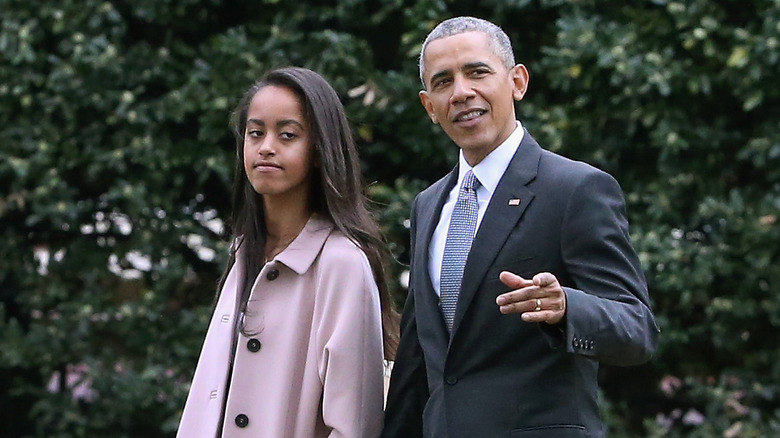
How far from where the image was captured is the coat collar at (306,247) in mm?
2818

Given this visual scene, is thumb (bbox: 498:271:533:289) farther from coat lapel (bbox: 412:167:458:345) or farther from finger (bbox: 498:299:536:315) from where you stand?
coat lapel (bbox: 412:167:458:345)

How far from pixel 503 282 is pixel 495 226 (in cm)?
32

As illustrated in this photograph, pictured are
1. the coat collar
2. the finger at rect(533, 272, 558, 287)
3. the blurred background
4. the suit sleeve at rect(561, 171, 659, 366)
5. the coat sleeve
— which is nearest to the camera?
the finger at rect(533, 272, 558, 287)

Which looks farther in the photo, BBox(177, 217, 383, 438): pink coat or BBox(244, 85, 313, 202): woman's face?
BBox(244, 85, 313, 202): woman's face

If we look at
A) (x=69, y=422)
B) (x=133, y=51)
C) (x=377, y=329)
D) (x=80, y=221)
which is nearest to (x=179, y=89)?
(x=133, y=51)

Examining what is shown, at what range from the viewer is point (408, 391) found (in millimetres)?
2742

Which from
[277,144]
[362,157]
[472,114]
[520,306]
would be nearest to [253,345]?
[277,144]

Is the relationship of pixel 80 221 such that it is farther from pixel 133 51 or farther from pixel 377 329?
pixel 377 329

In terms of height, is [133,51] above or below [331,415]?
above

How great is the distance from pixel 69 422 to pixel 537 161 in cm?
341

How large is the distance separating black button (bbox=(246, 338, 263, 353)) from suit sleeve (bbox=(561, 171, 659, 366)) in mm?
808

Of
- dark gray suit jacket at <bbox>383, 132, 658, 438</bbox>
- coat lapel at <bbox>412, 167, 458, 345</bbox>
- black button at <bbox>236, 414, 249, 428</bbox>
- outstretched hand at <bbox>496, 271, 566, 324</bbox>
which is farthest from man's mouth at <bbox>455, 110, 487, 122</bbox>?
black button at <bbox>236, 414, 249, 428</bbox>

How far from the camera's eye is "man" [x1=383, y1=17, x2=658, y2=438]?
2.31 metres

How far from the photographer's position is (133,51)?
519 centimetres
